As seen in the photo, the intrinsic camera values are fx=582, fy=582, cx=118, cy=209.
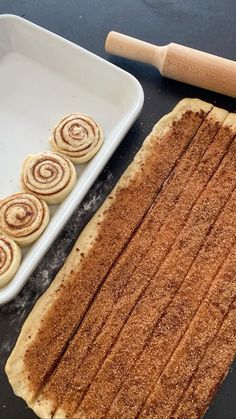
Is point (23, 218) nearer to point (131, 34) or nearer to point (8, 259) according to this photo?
point (8, 259)

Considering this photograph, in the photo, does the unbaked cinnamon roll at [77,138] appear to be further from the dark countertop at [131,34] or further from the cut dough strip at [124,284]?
the cut dough strip at [124,284]

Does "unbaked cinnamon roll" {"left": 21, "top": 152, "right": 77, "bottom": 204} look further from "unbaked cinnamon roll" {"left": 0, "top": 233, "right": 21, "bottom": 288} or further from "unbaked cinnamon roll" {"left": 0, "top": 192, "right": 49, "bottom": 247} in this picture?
"unbaked cinnamon roll" {"left": 0, "top": 233, "right": 21, "bottom": 288}

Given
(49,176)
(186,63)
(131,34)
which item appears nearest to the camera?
(49,176)

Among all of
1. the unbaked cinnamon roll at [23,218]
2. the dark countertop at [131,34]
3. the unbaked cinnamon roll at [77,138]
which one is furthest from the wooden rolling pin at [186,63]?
the unbaked cinnamon roll at [23,218]

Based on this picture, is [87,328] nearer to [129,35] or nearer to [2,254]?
[2,254]

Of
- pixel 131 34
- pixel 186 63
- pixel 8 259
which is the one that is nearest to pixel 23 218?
pixel 8 259

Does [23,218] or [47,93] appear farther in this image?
[47,93]
